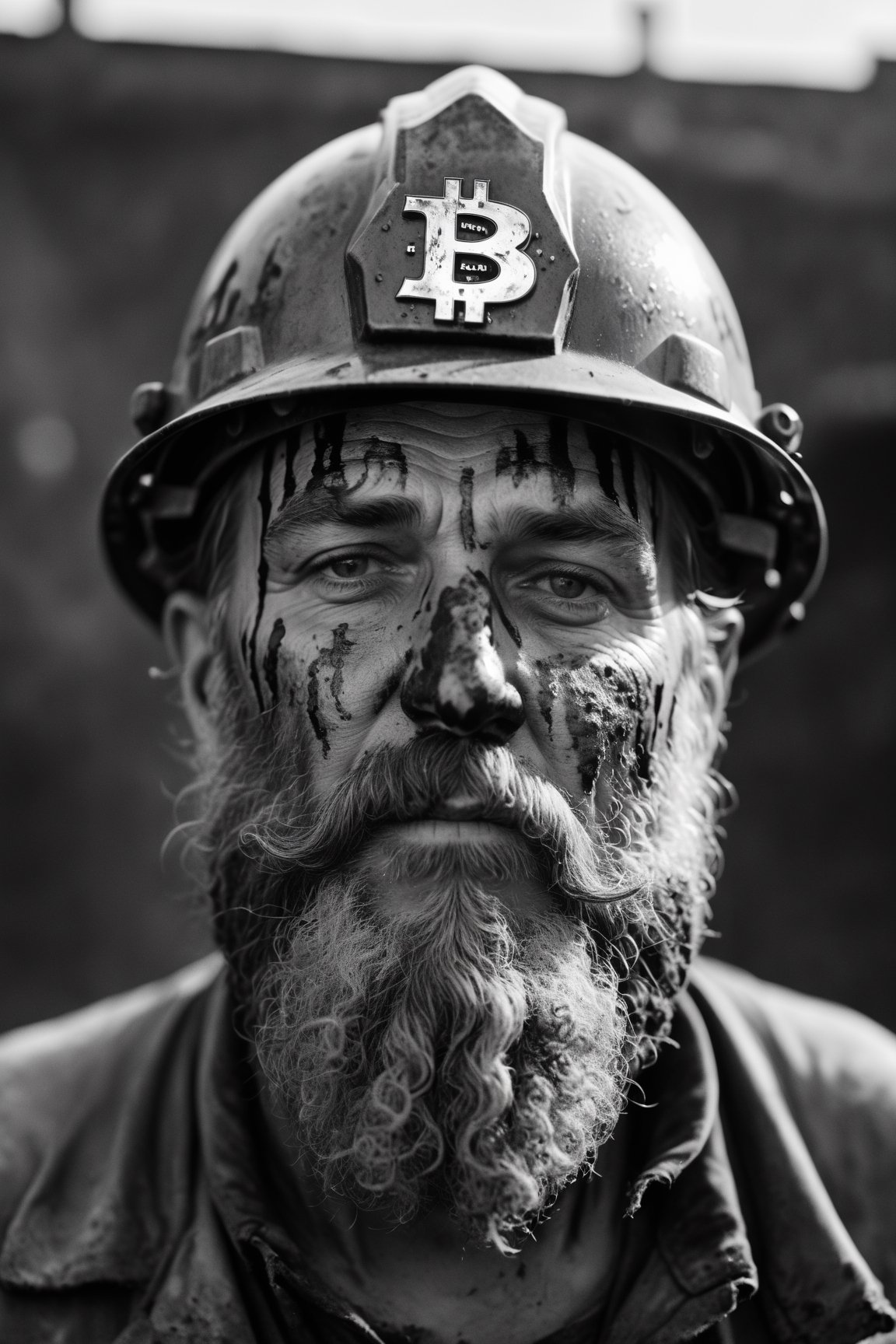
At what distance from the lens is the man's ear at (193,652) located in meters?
2.90

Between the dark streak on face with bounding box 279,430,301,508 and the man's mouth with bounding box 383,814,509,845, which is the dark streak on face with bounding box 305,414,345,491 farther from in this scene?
the man's mouth with bounding box 383,814,509,845

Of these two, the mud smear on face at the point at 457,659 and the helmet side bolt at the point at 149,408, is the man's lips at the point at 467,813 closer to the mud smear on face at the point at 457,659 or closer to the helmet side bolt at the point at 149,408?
the mud smear on face at the point at 457,659

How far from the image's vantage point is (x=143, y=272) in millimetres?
11070

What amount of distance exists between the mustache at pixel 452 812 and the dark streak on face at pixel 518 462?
0.51 m

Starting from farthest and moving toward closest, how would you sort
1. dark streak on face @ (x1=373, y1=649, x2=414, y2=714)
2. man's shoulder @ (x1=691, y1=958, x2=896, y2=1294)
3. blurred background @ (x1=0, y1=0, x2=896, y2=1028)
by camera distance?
blurred background @ (x1=0, y1=0, x2=896, y2=1028)
man's shoulder @ (x1=691, y1=958, x2=896, y2=1294)
dark streak on face @ (x1=373, y1=649, x2=414, y2=714)

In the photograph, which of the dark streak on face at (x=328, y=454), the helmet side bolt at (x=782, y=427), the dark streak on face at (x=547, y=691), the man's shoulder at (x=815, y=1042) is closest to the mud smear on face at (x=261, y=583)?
the dark streak on face at (x=328, y=454)

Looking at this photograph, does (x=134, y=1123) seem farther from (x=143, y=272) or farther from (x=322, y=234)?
(x=143, y=272)

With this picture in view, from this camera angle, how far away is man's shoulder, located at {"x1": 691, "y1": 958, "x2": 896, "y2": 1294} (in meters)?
2.80

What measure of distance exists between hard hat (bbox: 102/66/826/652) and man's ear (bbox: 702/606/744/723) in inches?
4.8

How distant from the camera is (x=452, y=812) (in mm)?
2334

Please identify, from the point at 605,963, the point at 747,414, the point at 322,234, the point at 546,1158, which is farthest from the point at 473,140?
the point at 546,1158

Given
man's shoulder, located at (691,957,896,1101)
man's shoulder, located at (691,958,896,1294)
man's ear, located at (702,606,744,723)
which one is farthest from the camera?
man's shoulder, located at (691,957,896,1101)

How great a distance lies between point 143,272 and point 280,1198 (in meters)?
9.62

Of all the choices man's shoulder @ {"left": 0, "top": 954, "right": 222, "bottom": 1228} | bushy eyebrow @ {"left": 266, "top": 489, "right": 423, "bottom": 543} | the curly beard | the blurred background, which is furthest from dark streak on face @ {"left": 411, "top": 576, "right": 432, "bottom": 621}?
the blurred background
